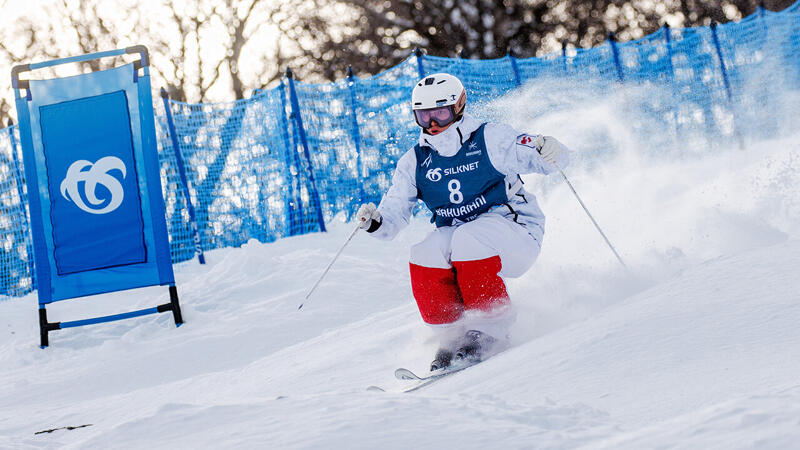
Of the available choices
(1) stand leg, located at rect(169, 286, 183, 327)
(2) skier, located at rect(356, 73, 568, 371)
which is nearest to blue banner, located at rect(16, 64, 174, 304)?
(1) stand leg, located at rect(169, 286, 183, 327)

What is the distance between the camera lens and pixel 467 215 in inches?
174

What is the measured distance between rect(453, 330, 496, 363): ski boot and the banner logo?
2.80 feet

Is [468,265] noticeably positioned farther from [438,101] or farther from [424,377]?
[438,101]

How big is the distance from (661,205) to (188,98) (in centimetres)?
1604

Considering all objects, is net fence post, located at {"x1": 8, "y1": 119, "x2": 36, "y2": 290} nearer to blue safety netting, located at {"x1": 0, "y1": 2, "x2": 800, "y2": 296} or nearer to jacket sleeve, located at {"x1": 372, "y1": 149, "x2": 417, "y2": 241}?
blue safety netting, located at {"x1": 0, "y1": 2, "x2": 800, "y2": 296}

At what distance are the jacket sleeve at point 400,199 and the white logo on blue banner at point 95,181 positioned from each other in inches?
125

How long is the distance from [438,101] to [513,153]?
1.53 feet

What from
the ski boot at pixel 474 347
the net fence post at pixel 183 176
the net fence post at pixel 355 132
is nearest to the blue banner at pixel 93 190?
the net fence post at pixel 183 176

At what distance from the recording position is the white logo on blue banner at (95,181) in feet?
22.8

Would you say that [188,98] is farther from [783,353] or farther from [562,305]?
[783,353]

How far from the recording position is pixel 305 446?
209 centimetres

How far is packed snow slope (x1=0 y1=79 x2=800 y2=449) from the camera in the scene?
2.21 meters

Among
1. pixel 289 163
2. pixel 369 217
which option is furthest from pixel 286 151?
pixel 369 217

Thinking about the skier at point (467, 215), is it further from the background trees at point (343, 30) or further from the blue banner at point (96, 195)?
the background trees at point (343, 30)
